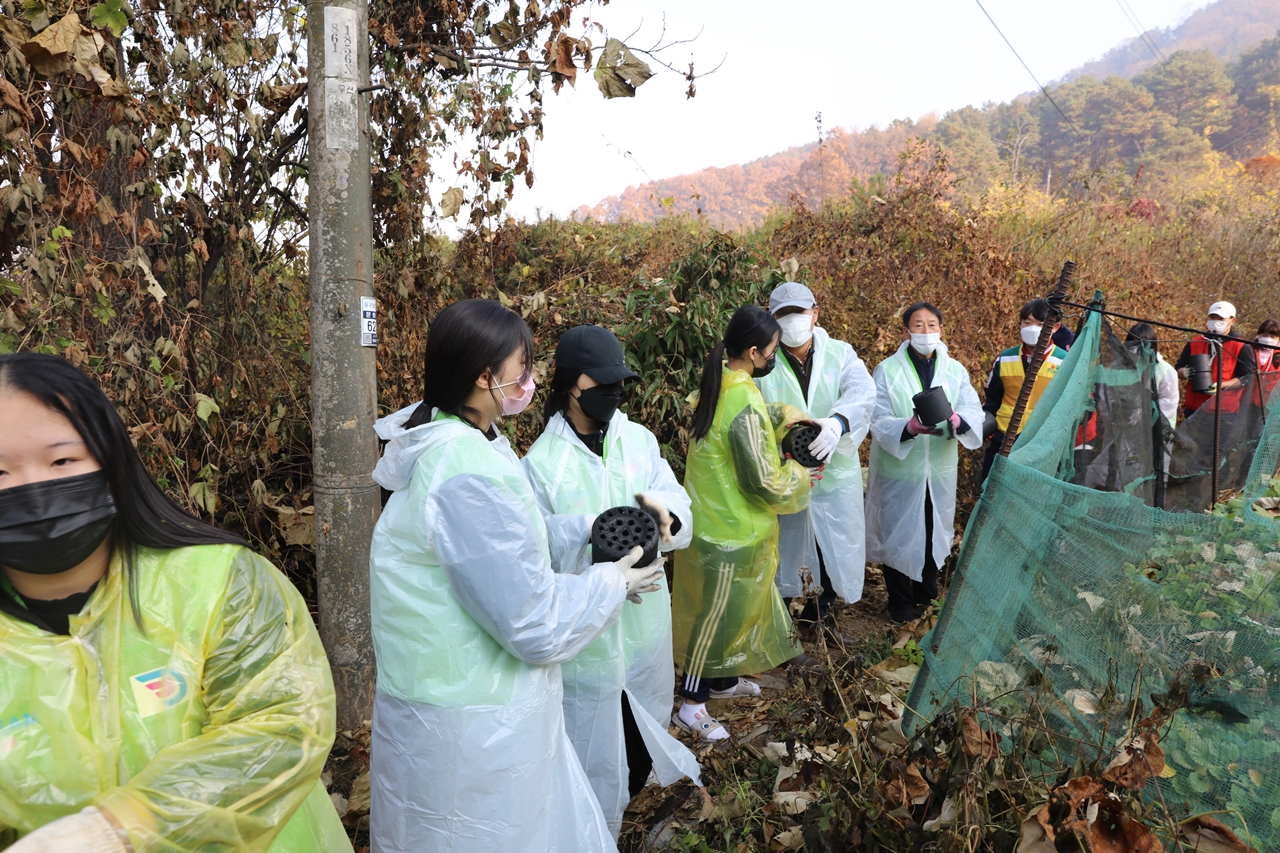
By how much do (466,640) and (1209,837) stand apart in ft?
5.15

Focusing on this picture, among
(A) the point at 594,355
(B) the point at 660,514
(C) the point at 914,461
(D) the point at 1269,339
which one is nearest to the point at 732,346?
(A) the point at 594,355

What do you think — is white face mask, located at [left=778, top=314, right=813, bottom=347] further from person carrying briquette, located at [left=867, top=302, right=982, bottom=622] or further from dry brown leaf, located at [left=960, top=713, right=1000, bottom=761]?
dry brown leaf, located at [left=960, top=713, right=1000, bottom=761]

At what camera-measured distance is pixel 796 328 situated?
4117 millimetres

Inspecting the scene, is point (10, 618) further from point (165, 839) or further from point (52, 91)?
point (52, 91)

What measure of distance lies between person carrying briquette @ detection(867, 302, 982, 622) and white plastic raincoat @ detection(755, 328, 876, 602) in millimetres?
301

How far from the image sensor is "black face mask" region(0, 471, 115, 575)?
106 cm

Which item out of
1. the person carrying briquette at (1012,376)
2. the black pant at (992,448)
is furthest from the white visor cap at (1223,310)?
the black pant at (992,448)

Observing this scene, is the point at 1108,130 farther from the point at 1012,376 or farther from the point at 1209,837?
the point at 1209,837

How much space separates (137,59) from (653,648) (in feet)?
→ 9.47

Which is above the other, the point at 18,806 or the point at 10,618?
the point at 10,618

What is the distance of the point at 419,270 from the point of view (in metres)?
3.79

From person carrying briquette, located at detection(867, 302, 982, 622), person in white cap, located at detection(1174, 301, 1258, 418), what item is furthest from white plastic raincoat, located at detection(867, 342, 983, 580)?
person in white cap, located at detection(1174, 301, 1258, 418)

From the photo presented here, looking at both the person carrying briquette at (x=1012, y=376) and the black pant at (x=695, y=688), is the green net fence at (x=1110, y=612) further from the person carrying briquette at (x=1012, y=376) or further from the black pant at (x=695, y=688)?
the person carrying briquette at (x=1012, y=376)

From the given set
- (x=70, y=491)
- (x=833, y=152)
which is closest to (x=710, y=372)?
(x=70, y=491)
